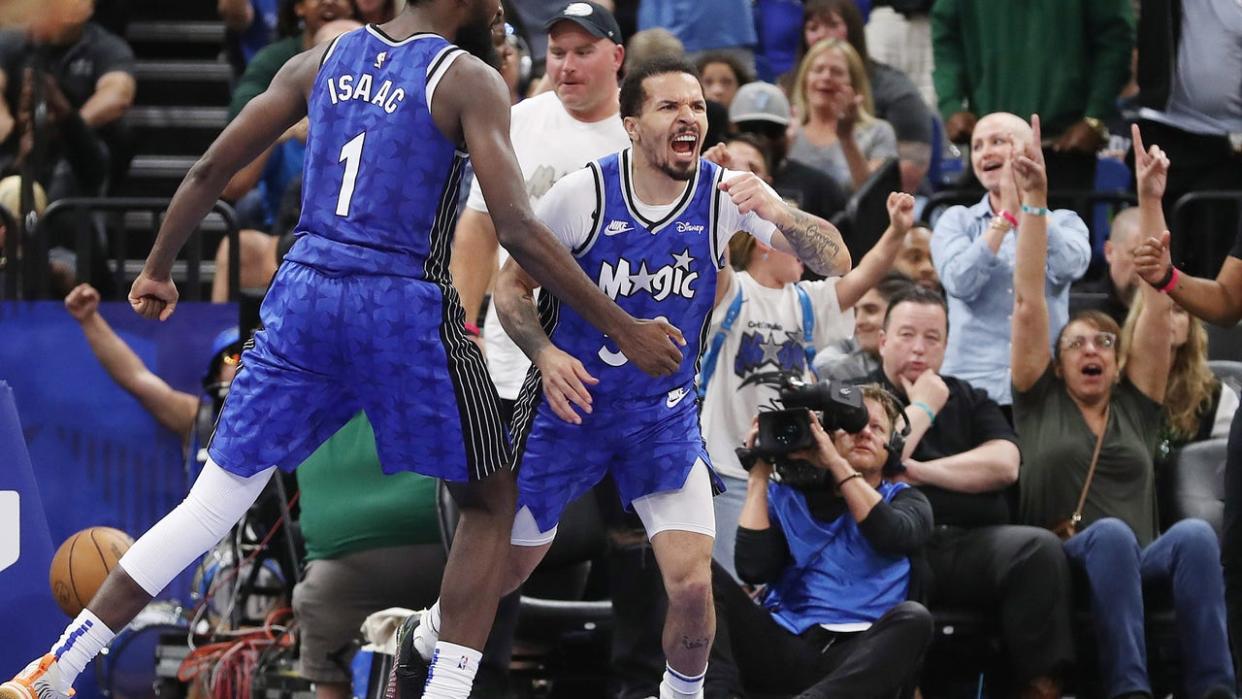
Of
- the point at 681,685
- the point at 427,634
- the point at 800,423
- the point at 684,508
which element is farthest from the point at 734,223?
the point at 427,634

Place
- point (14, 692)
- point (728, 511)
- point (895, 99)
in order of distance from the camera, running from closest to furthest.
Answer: point (14, 692), point (728, 511), point (895, 99)

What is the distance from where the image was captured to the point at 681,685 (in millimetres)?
6090

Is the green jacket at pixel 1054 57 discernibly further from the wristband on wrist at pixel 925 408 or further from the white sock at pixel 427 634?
the white sock at pixel 427 634

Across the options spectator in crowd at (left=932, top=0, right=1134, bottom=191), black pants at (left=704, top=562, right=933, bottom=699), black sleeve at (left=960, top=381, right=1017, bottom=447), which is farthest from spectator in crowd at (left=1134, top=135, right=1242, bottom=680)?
spectator in crowd at (left=932, top=0, right=1134, bottom=191)

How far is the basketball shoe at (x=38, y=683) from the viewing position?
17.1 ft

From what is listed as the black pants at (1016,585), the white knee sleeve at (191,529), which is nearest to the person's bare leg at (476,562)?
the white knee sleeve at (191,529)

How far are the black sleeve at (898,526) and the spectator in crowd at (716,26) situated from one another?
4.14 meters

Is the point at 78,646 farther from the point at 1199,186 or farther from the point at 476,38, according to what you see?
the point at 1199,186

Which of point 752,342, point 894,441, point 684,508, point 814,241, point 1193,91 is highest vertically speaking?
point 1193,91

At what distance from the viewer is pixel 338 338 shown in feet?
17.7

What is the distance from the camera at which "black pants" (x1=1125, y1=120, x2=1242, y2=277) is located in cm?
924

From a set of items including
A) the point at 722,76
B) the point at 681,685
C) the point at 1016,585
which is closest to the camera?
the point at 681,685

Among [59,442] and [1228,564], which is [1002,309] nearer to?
[1228,564]

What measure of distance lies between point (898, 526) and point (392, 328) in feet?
7.91
